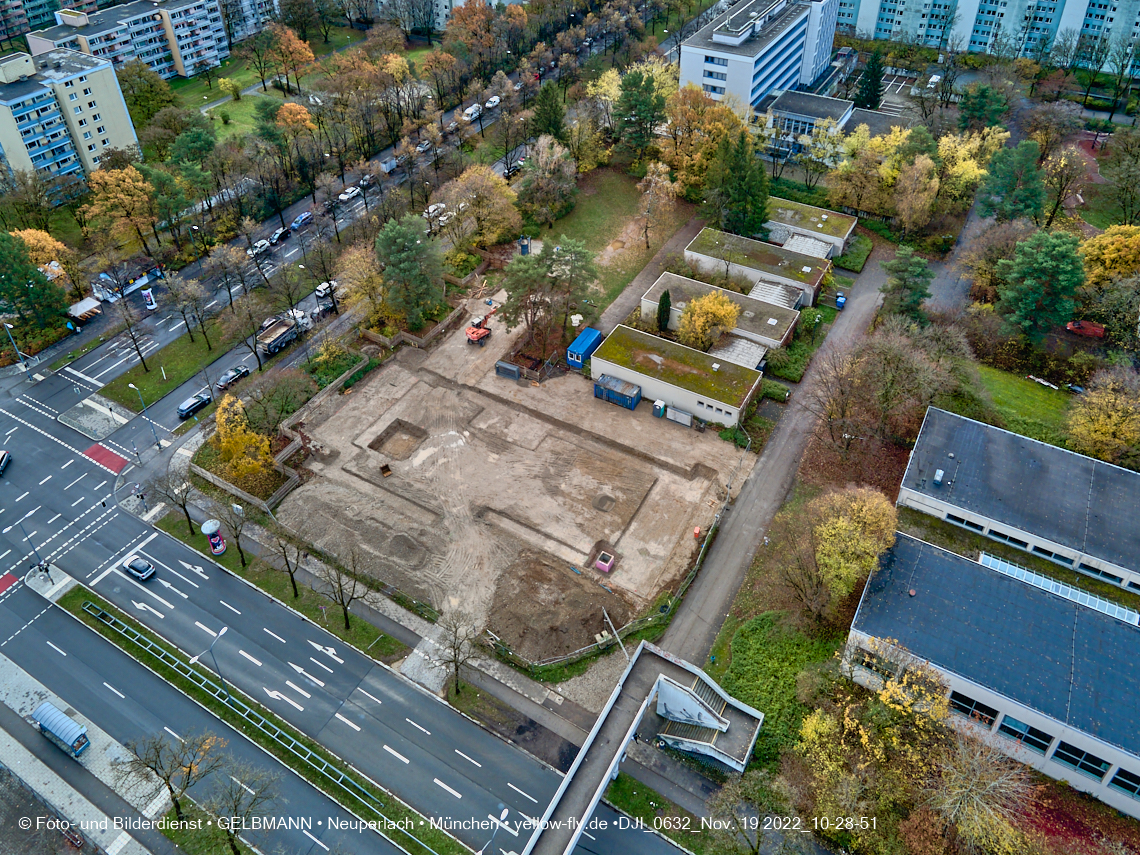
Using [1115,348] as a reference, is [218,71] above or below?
above

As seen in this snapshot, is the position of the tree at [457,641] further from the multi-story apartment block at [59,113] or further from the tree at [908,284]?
the multi-story apartment block at [59,113]

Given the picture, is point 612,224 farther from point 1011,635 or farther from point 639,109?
point 1011,635

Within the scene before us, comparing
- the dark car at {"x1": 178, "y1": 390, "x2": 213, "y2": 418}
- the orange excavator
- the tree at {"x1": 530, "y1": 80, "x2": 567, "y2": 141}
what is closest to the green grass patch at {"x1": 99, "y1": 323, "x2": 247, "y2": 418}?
the dark car at {"x1": 178, "y1": 390, "x2": 213, "y2": 418}

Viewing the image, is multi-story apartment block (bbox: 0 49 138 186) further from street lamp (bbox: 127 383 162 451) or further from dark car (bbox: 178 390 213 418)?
dark car (bbox: 178 390 213 418)

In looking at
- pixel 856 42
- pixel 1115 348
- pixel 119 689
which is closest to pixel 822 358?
pixel 1115 348

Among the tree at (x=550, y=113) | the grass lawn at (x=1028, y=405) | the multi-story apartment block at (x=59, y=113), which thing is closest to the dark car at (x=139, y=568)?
the multi-story apartment block at (x=59, y=113)

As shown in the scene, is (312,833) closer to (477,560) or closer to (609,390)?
(477,560)
